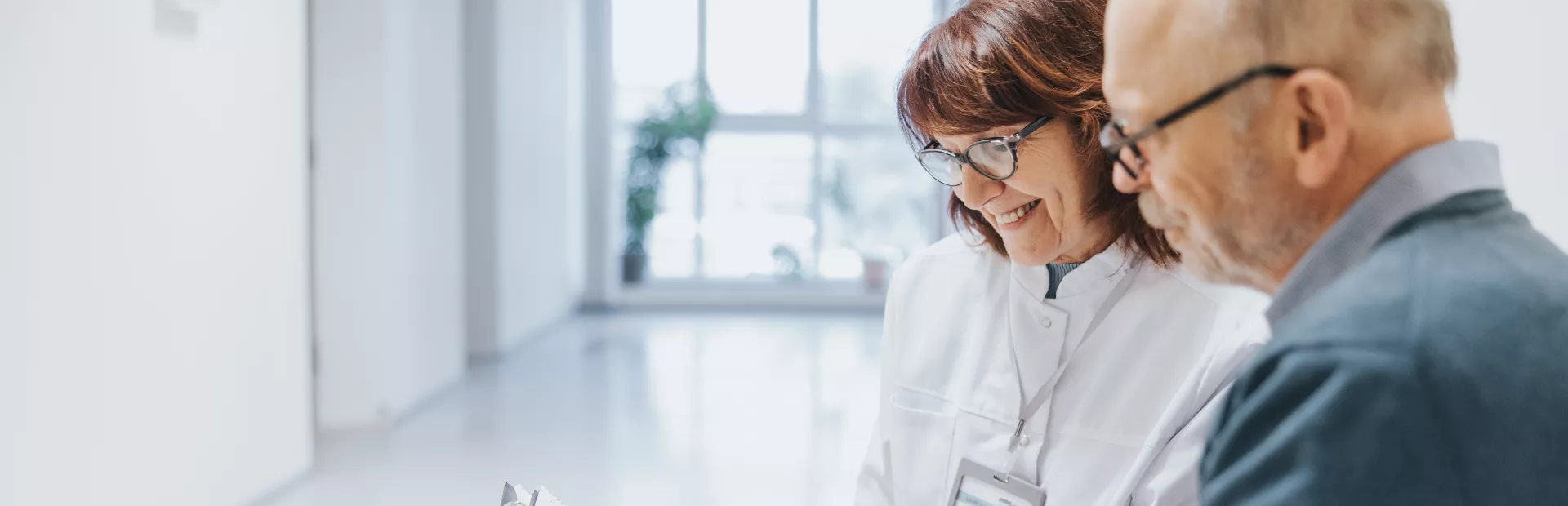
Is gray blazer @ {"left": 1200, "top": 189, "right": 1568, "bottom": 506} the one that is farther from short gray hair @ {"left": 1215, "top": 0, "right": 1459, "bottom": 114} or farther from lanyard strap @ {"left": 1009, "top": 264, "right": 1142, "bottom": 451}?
lanyard strap @ {"left": 1009, "top": 264, "right": 1142, "bottom": 451}

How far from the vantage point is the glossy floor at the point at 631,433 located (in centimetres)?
425

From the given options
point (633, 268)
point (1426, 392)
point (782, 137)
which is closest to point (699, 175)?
point (782, 137)

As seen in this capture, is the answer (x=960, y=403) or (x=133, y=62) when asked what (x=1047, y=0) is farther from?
(x=133, y=62)

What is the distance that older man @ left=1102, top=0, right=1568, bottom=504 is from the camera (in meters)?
0.58

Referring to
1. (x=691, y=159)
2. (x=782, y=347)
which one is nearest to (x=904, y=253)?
(x=691, y=159)

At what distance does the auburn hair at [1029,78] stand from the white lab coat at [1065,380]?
0.24 feet

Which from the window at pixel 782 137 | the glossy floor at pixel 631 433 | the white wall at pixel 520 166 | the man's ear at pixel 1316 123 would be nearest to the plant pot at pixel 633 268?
the window at pixel 782 137

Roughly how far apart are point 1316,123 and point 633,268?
32.1 ft

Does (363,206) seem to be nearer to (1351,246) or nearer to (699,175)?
(1351,246)

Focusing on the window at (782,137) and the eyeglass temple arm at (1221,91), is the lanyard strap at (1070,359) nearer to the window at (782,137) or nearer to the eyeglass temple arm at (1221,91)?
the eyeglass temple arm at (1221,91)

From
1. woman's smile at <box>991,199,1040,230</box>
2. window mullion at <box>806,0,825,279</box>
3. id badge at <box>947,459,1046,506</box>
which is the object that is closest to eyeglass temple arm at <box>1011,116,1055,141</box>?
woman's smile at <box>991,199,1040,230</box>

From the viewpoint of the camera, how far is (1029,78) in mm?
1367

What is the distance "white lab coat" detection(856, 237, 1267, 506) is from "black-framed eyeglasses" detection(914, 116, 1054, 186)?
17 centimetres

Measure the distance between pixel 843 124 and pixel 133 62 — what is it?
7574mm
